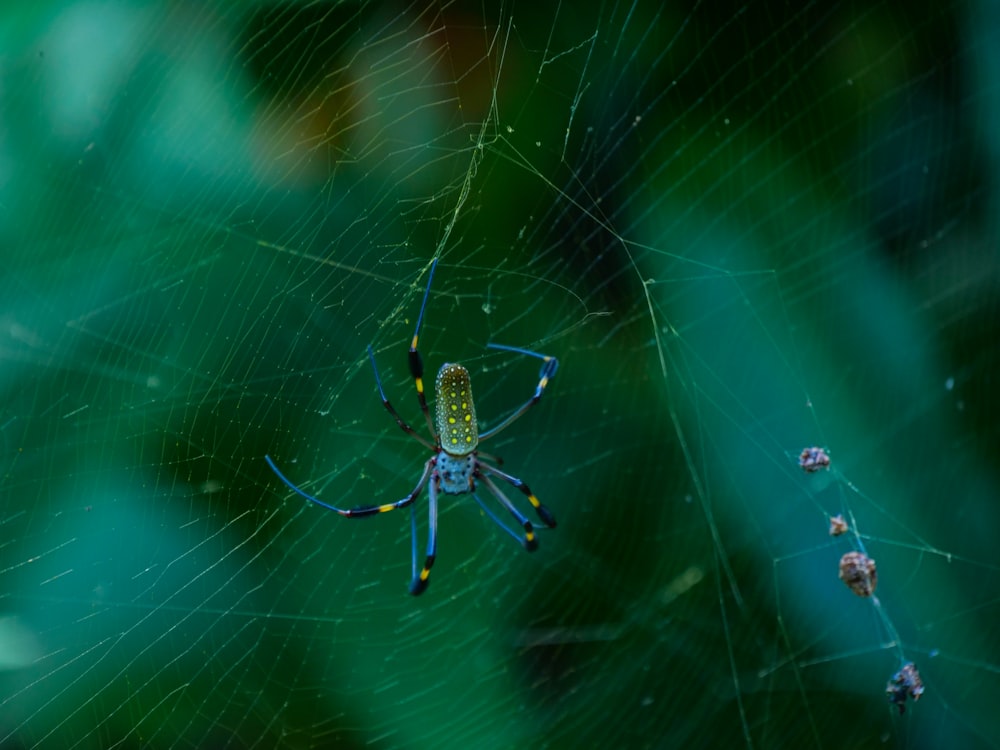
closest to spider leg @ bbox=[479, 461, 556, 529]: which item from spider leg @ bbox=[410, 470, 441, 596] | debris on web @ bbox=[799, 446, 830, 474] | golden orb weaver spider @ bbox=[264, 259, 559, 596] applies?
golden orb weaver spider @ bbox=[264, 259, 559, 596]

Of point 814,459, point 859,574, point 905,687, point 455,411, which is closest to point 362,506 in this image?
A: point 455,411

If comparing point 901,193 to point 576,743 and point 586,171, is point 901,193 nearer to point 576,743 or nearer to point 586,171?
point 586,171

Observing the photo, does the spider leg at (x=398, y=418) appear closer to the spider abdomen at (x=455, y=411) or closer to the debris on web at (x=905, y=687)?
the spider abdomen at (x=455, y=411)

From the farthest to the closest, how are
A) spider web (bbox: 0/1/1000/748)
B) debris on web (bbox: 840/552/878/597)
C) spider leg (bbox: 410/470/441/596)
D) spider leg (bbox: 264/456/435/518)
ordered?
debris on web (bbox: 840/552/878/597) → spider leg (bbox: 410/470/441/596) → spider leg (bbox: 264/456/435/518) → spider web (bbox: 0/1/1000/748)

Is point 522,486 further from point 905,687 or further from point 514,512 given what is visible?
point 905,687

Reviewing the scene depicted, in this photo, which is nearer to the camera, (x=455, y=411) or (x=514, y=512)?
(x=455, y=411)

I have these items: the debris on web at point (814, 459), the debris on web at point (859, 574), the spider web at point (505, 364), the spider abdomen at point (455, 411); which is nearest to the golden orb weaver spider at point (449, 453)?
the spider abdomen at point (455, 411)

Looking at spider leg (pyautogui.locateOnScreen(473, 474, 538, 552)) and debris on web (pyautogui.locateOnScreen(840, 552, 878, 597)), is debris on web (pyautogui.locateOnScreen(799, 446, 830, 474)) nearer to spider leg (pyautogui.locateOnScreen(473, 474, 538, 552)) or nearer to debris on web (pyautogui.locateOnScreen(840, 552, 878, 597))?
debris on web (pyautogui.locateOnScreen(840, 552, 878, 597))
